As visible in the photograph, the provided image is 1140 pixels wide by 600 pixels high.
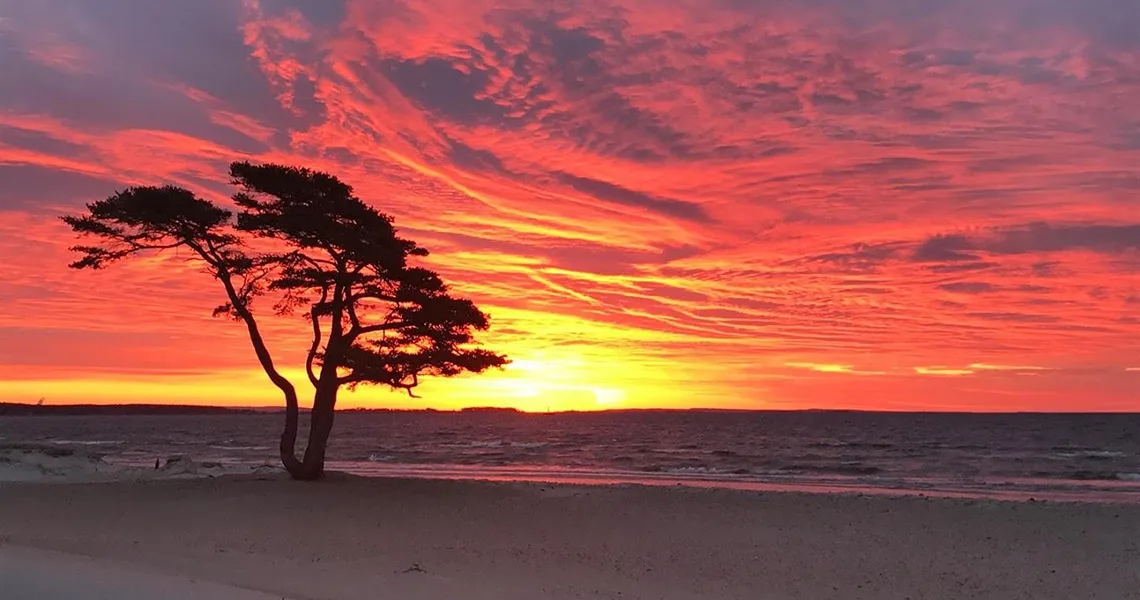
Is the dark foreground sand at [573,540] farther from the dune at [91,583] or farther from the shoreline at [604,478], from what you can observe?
the shoreline at [604,478]

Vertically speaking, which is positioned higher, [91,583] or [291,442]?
[291,442]

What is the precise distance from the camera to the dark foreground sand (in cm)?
1191

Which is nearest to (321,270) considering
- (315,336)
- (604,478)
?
(315,336)

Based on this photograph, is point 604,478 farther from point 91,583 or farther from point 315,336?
point 91,583

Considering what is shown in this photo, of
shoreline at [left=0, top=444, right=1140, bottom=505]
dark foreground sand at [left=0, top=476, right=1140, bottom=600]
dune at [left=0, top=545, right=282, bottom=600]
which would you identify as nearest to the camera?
dune at [left=0, top=545, right=282, bottom=600]

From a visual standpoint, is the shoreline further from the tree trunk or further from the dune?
the dune

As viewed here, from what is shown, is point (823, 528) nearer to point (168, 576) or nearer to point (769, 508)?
point (769, 508)

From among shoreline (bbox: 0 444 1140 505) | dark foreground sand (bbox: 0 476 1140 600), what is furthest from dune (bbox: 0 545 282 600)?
shoreline (bbox: 0 444 1140 505)

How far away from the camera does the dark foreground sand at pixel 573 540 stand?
1191 centimetres

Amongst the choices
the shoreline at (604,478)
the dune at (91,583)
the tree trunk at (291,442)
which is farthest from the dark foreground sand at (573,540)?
the shoreline at (604,478)

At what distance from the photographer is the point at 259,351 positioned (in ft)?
68.5

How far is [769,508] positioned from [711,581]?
24.8ft

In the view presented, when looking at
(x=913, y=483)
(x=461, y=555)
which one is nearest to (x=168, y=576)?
(x=461, y=555)

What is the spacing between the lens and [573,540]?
50.6 feet
